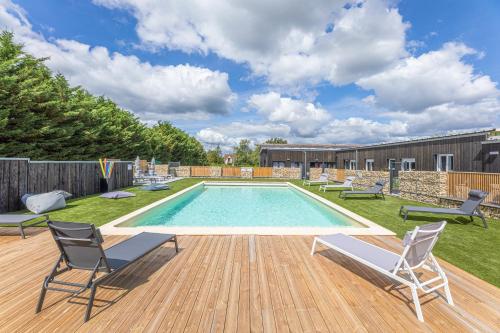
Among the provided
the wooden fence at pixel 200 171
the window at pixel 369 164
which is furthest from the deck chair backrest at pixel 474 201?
the wooden fence at pixel 200 171

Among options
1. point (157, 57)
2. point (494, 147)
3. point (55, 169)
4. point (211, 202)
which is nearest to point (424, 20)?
point (494, 147)

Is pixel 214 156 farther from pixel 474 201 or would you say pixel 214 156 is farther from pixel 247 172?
pixel 474 201

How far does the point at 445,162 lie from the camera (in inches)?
624

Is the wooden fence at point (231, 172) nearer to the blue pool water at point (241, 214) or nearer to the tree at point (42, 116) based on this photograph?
the tree at point (42, 116)

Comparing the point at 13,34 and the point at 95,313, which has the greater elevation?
the point at 13,34

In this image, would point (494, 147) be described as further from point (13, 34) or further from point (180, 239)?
point (13, 34)

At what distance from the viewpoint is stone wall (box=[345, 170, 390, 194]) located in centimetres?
1356

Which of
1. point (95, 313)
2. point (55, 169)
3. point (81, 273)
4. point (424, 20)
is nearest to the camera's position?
point (95, 313)

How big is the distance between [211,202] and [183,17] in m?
9.58

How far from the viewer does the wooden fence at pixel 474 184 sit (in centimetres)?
791

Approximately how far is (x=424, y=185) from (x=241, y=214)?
8570 millimetres

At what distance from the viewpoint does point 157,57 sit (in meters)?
20.3

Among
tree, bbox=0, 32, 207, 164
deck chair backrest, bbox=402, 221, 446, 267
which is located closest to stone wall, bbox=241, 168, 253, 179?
tree, bbox=0, 32, 207, 164

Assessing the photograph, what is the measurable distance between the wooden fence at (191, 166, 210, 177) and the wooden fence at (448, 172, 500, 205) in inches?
987
